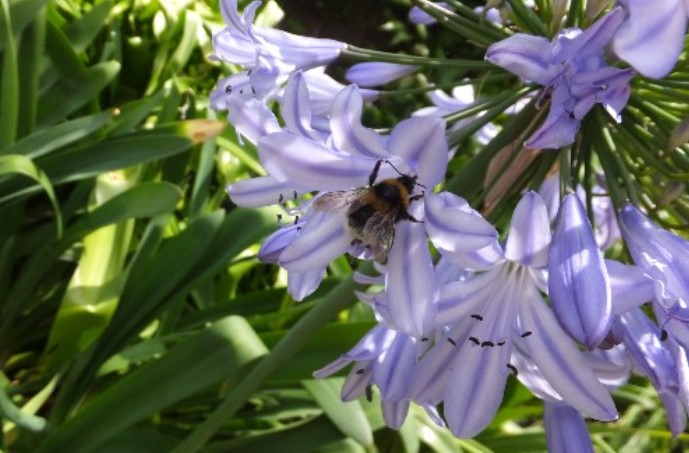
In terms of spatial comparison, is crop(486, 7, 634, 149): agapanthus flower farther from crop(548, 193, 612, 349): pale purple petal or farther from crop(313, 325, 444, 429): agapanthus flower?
crop(313, 325, 444, 429): agapanthus flower

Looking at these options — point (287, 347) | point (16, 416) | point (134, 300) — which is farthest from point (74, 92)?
point (287, 347)

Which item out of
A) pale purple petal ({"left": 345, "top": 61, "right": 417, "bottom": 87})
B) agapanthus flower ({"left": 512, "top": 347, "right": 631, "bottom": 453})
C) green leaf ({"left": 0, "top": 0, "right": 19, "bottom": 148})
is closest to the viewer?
agapanthus flower ({"left": 512, "top": 347, "right": 631, "bottom": 453})

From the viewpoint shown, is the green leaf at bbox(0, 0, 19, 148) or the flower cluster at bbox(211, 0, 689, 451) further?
the green leaf at bbox(0, 0, 19, 148)

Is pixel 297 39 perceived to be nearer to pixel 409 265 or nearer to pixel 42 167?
pixel 409 265

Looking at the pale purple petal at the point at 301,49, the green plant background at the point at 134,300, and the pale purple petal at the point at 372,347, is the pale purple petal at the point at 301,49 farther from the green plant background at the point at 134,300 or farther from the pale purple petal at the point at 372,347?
the green plant background at the point at 134,300

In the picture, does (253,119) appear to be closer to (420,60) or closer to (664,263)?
(420,60)

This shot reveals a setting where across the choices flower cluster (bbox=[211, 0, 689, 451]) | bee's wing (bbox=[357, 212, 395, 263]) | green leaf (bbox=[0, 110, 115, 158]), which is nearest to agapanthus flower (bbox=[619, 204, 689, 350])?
flower cluster (bbox=[211, 0, 689, 451])
